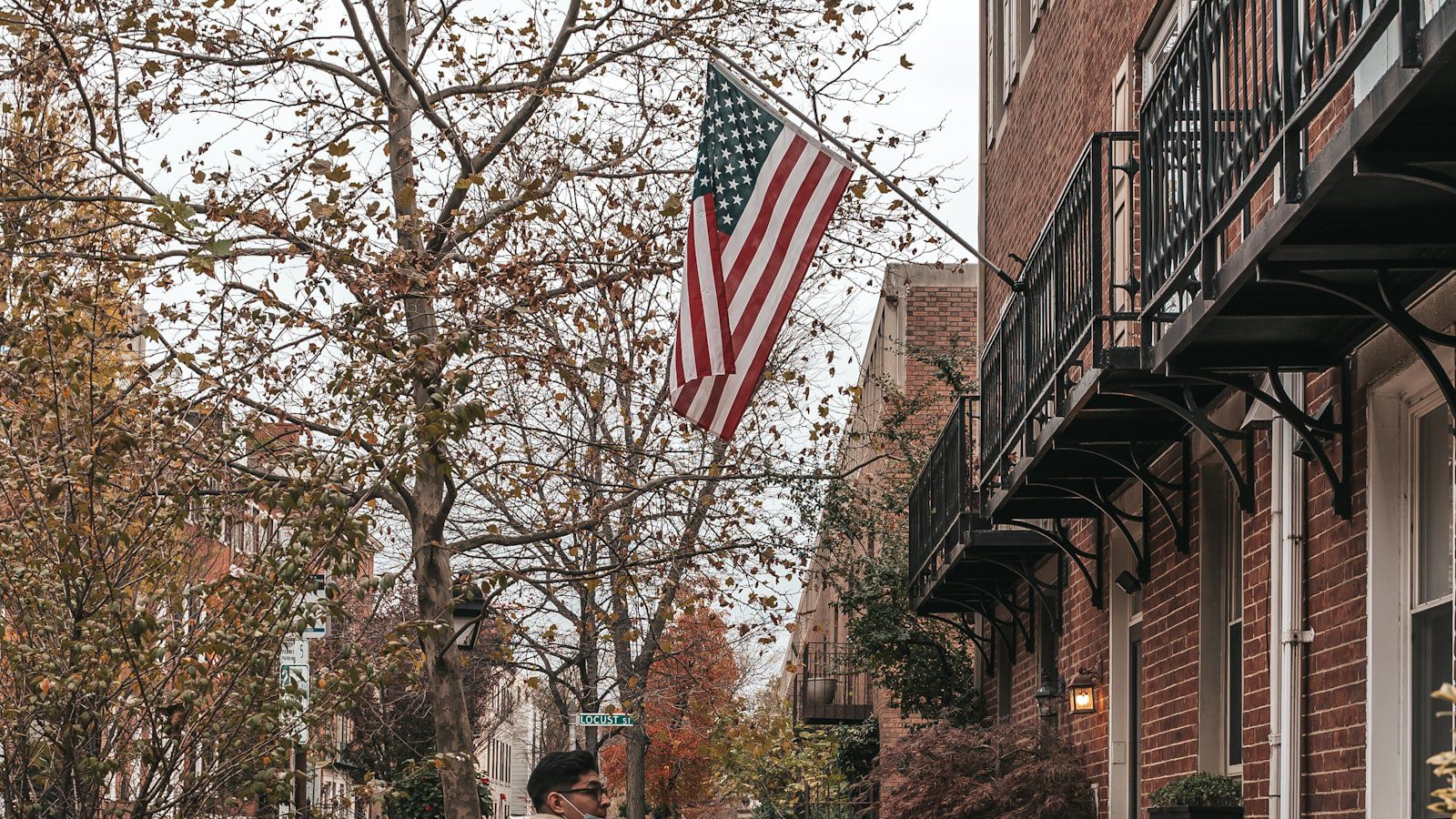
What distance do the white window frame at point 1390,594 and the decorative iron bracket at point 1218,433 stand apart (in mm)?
1173

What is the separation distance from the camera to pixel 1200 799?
863 cm

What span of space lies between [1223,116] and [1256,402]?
5.80 ft

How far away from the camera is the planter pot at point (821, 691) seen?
30219mm

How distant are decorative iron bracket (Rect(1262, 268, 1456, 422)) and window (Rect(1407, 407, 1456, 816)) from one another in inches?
21.2

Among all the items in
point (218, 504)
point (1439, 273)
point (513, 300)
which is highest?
point (513, 300)

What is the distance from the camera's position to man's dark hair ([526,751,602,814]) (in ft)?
19.1

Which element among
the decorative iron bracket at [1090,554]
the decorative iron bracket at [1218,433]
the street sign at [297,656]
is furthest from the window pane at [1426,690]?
the street sign at [297,656]

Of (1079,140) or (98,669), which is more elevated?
(1079,140)

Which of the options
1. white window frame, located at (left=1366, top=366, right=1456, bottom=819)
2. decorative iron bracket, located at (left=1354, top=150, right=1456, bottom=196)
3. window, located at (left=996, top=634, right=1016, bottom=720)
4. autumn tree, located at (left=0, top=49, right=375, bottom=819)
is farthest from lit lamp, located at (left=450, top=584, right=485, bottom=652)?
decorative iron bracket, located at (left=1354, top=150, right=1456, bottom=196)

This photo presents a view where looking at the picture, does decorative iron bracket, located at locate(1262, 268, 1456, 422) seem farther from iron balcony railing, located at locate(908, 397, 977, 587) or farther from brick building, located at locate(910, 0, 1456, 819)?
iron balcony railing, located at locate(908, 397, 977, 587)

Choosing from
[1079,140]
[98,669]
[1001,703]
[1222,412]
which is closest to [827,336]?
[1079,140]

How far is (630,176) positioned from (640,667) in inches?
535

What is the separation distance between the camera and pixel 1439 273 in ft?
19.0

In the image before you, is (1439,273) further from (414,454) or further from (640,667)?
(640,667)
